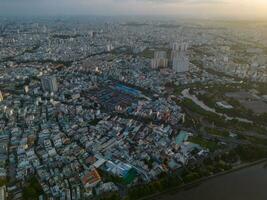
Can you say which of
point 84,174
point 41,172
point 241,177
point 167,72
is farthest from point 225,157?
point 167,72

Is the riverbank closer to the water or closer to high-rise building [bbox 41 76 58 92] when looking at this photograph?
the water

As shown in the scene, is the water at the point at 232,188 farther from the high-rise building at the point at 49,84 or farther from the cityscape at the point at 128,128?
the high-rise building at the point at 49,84

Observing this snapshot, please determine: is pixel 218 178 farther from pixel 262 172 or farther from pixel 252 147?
pixel 252 147

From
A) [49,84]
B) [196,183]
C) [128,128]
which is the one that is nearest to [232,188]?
[196,183]

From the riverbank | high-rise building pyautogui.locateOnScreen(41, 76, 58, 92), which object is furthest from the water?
high-rise building pyautogui.locateOnScreen(41, 76, 58, 92)

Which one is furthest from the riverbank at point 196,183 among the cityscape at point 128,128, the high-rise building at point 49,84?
the high-rise building at point 49,84

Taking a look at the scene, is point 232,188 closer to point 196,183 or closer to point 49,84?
point 196,183
